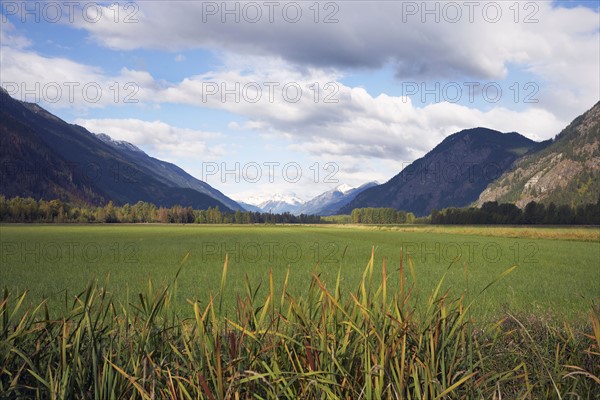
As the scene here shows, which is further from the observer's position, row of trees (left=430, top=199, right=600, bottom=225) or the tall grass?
row of trees (left=430, top=199, right=600, bottom=225)

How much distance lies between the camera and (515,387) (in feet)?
14.7

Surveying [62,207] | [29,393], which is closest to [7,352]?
[29,393]

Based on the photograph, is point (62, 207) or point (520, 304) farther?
point (62, 207)

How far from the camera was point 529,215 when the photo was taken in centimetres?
15662

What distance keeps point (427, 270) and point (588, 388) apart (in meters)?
27.5

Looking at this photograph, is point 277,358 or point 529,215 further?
point 529,215

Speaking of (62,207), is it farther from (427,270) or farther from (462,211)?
(427,270)

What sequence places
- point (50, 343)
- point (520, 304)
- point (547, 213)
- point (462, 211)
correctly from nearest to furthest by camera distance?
point (50, 343)
point (520, 304)
point (547, 213)
point (462, 211)

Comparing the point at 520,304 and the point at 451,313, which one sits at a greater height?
the point at 451,313

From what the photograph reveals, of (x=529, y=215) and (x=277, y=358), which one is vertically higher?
(x=529, y=215)

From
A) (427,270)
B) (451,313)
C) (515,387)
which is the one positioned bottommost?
(427,270)

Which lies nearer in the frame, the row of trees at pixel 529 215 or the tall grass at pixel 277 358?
the tall grass at pixel 277 358

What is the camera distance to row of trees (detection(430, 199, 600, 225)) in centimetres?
14525

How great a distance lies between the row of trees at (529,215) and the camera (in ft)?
477
